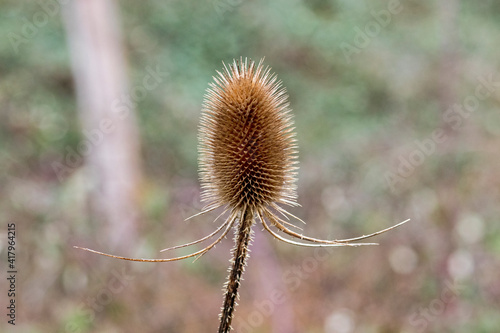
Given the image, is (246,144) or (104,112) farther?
(104,112)

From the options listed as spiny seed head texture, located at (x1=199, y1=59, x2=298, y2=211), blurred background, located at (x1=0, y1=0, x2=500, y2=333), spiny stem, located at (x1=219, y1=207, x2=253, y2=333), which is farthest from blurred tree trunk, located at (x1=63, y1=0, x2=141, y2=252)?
spiny stem, located at (x1=219, y1=207, x2=253, y2=333)

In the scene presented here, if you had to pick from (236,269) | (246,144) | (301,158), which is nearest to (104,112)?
(301,158)

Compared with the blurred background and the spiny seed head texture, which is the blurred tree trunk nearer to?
the blurred background

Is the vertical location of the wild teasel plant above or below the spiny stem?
above

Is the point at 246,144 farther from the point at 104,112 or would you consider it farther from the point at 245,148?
the point at 104,112

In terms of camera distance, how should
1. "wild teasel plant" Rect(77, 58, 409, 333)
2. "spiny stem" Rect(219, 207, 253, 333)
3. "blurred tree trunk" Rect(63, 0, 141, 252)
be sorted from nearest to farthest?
1. "spiny stem" Rect(219, 207, 253, 333)
2. "wild teasel plant" Rect(77, 58, 409, 333)
3. "blurred tree trunk" Rect(63, 0, 141, 252)

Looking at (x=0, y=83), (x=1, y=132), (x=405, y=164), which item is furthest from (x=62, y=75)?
(x=405, y=164)

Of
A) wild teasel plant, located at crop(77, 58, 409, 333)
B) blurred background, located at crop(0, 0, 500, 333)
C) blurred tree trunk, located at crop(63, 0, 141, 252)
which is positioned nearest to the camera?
wild teasel plant, located at crop(77, 58, 409, 333)
